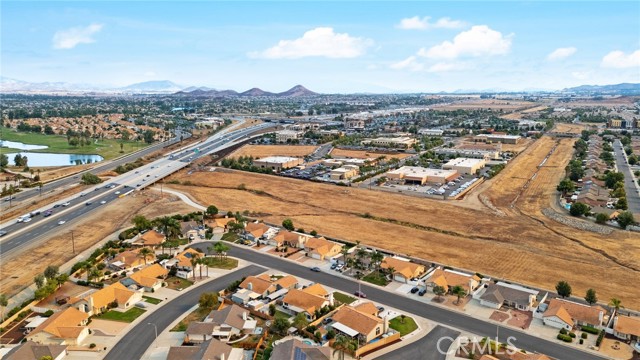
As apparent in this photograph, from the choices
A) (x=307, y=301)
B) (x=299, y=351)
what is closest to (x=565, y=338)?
(x=307, y=301)

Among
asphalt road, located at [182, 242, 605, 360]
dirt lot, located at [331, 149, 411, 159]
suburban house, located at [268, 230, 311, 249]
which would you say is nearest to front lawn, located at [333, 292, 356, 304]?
asphalt road, located at [182, 242, 605, 360]

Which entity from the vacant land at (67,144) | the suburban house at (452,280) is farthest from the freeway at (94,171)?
the suburban house at (452,280)

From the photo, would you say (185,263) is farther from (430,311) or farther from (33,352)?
(430,311)

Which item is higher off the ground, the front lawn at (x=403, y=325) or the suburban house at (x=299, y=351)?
the suburban house at (x=299, y=351)

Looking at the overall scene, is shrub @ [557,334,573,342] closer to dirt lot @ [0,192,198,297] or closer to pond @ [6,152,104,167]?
dirt lot @ [0,192,198,297]

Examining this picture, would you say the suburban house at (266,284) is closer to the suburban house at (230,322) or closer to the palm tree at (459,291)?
the suburban house at (230,322)

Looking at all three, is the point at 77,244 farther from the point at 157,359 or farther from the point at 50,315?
the point at 157,359
